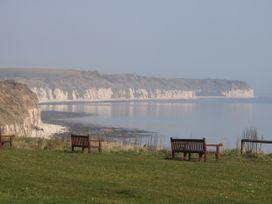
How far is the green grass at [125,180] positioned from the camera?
36.9ft

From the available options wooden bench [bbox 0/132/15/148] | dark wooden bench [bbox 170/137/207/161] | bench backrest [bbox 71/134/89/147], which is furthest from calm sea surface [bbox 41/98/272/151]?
wooden bench [bbox 0/132/15/148]

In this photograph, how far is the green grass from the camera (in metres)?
11.2

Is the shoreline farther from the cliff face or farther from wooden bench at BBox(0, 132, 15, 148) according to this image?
wooden bench at BBox(0, 132, 15, 148)

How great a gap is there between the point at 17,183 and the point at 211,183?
4.54 metres

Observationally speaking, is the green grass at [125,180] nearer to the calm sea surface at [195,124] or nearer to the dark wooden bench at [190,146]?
the dark wooden bench at [190,146]

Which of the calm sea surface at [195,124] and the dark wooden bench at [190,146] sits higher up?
the dark wooden bench at [190,146]

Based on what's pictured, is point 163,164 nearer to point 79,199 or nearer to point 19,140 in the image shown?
point 79,199

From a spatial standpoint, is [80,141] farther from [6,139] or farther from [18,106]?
[18,106]

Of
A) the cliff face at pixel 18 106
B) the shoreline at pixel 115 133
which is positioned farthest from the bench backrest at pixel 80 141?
the cliff face at pixel 18 106

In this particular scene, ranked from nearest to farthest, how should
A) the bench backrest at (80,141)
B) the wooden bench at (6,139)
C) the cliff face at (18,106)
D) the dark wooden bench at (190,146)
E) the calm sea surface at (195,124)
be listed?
the dark wooden bench at (190,146)
the bench backrest at (80,141)
the wooden bench at (6,139)
the calm sea surface at (195,124)
the cliff face at (18,106)

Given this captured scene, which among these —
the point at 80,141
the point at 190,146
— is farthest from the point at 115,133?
the point at 190,146

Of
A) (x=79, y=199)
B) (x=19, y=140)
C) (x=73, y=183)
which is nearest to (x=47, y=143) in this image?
(x=19, y=140)

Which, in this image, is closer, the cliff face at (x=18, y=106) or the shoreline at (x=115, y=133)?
the shoreline at (x=115, y=133)

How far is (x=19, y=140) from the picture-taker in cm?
2462
